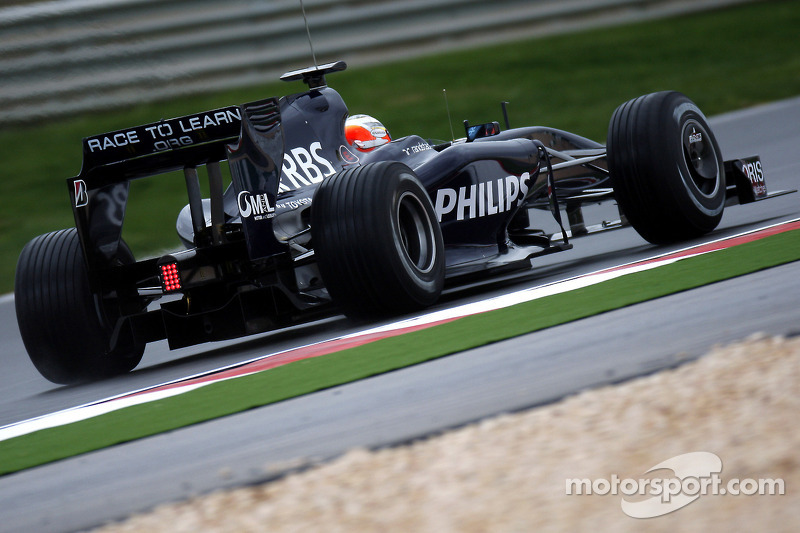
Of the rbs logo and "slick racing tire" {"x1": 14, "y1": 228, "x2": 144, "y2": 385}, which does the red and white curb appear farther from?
the rbs logo

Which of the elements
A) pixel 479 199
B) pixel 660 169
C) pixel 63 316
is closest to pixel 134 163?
pixel 63 316

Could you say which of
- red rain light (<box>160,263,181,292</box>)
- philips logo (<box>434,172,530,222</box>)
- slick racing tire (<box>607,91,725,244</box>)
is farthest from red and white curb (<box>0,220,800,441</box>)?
philips logo (<box>434,172,530,222</box>)

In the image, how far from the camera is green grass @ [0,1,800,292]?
12406 mm

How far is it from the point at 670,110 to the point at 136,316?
313cm

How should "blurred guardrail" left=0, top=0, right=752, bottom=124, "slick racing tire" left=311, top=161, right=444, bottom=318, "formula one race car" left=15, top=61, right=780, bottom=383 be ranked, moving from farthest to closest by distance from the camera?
"blurred guardrail" left=0, top=0, right=752, bottom=124
"formula one race car" left=15, top=61, right=780, bottom=383
"slick racing tire" left=311, top=161, right=444, bottom=318

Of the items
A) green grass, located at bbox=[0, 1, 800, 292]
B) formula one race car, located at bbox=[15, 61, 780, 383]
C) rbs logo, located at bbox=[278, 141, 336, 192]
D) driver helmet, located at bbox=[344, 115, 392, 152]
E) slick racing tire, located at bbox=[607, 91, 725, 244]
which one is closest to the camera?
formula one race car, located at bbox=[15, 61, 780, 383]

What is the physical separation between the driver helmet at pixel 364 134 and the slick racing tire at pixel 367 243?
1.58m

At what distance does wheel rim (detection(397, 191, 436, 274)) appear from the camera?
5543mm

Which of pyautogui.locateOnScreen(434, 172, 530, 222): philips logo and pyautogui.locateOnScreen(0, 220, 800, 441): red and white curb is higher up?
pyautogui.locateOnScreen(434, 172, 530, 222): philips logo

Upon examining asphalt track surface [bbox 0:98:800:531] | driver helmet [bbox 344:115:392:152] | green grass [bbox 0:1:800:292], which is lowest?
asphalt track surface [bbox 0:98:800:531]

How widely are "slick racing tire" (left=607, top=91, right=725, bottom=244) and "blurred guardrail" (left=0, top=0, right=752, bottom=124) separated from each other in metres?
6.38

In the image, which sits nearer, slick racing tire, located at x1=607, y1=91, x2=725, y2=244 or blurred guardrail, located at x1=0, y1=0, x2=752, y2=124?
slick racing tire, located at x1=607, y1=91, x2=725, y2=244

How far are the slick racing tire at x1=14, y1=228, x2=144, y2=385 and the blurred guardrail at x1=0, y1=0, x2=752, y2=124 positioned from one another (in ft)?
19.8

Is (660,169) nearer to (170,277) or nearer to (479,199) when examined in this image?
(479,199)
